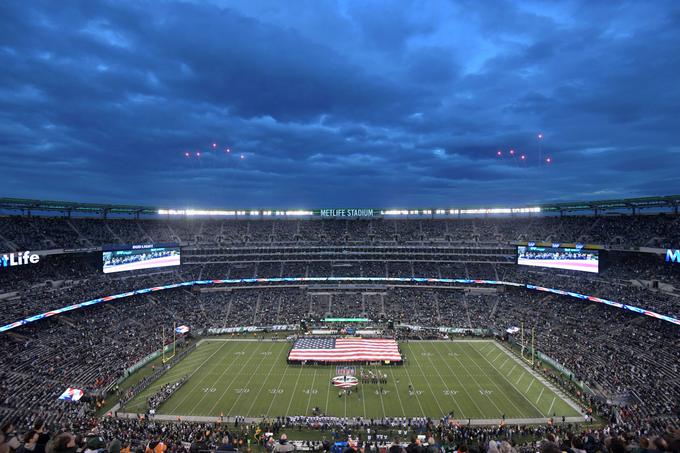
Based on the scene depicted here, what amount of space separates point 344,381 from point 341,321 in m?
Answer: 23.5

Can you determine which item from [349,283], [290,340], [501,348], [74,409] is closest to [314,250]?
[349,283]

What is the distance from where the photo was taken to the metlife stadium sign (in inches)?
1746

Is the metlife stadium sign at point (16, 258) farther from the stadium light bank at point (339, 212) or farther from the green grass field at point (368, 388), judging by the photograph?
the stadium light bank at point (339, 212)

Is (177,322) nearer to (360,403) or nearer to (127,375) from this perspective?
(127,375)

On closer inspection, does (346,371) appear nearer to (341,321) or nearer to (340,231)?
(341,321)

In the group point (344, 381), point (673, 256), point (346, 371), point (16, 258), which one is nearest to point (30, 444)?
point (344, 381)

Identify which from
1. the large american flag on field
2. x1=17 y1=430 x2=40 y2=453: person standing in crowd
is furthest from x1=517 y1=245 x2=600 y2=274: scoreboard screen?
x1=17 y1=430 x2=40 y2=453: person standing in crowd

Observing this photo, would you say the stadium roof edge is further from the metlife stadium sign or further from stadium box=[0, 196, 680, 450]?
the metlife stadium sign

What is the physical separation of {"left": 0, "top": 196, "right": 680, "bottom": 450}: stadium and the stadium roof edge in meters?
0.46

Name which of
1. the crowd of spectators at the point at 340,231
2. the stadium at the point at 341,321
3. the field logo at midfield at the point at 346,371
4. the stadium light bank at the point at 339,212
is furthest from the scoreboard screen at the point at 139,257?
the field logo at midfield at the point at 346,371

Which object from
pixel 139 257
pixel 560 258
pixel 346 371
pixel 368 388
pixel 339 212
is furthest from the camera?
pixel 339 212

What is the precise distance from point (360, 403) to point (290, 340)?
2240 centimetres

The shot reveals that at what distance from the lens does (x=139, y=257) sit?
65.1 meters

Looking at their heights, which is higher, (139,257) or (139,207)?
(139,207)
